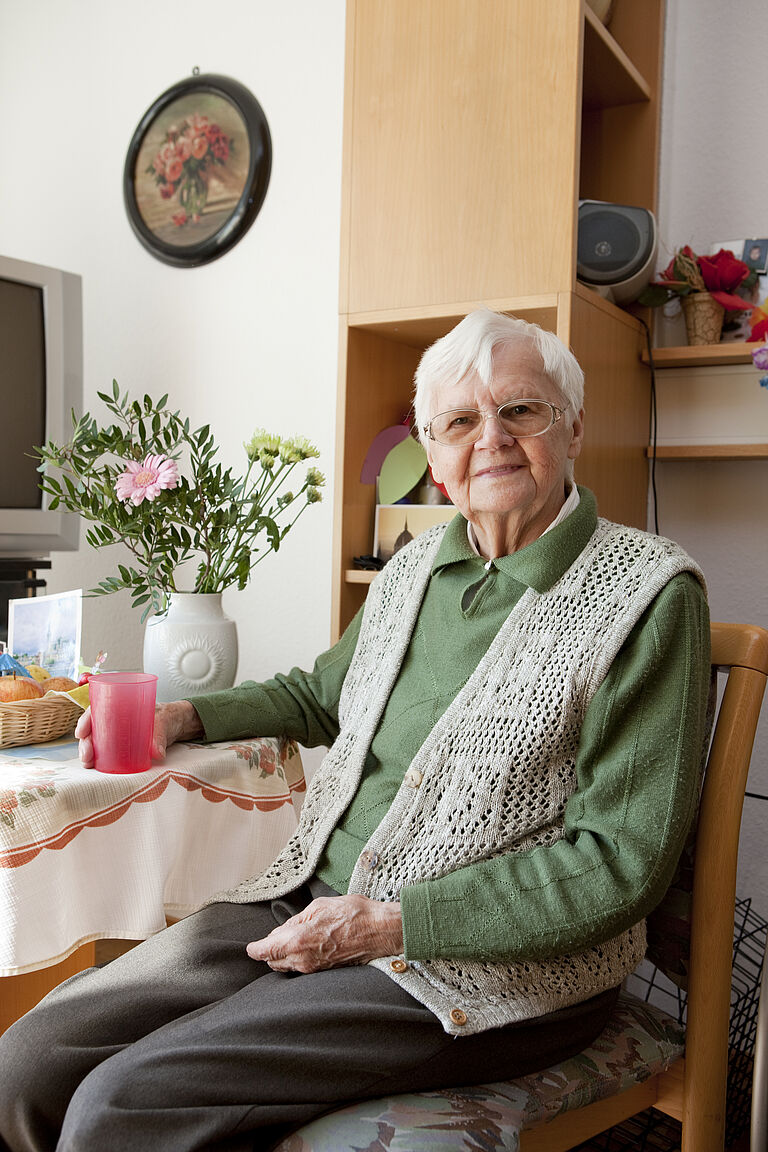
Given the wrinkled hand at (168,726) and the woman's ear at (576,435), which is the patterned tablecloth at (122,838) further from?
the woman's ear at (576,435)

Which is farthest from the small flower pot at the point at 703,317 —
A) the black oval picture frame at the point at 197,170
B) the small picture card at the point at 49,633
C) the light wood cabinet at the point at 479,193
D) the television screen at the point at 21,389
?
the television screen at the point at 21,389

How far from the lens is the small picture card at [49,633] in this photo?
1432mm

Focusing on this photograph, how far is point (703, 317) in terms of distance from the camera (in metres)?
1.86

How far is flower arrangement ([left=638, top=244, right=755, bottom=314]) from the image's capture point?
183cm

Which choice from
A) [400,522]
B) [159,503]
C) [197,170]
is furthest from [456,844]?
[197,170]

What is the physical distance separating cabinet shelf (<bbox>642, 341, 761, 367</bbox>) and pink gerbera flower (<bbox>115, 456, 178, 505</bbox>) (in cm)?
97

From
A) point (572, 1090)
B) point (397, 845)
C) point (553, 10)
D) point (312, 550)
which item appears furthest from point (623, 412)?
point (572, 1090)

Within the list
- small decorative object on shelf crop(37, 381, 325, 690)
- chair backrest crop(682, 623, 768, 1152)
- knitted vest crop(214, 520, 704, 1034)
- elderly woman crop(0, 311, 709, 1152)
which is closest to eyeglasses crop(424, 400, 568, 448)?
elderly woman crop(0, 311, 709, 1152)

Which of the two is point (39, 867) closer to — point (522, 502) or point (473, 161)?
point (522, 502)

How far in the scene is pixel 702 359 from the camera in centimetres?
187

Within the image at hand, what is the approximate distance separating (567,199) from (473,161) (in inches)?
7.6

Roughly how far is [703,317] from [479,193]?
490mm

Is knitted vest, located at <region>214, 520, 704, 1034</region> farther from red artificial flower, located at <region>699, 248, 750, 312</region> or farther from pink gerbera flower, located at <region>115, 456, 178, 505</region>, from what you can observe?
red artificial flower, located at <region>699, 248, 750, 312</region>

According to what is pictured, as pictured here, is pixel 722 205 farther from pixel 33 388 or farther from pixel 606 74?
pixel 33 388
